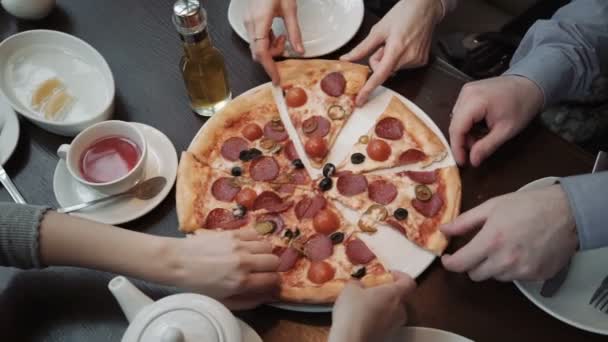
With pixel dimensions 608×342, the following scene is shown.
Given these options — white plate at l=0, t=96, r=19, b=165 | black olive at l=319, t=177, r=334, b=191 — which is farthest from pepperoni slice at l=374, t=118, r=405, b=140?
white plate at l=0, t=96, r=19, b=165

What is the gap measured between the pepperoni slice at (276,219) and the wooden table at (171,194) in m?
0.25

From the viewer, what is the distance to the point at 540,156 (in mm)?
1462

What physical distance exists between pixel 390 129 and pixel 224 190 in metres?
0.56

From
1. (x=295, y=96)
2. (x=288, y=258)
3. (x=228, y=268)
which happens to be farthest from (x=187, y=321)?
(x=295, y=96)

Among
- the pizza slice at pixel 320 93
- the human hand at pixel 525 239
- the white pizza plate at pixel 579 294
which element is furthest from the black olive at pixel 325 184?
the white pizza plate at pixel 579 294

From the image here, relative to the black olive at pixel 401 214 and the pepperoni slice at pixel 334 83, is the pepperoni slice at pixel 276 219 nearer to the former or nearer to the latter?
the black olive at pixel 401 214

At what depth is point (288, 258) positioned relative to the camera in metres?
1.36

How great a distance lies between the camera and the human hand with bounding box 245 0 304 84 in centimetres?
158

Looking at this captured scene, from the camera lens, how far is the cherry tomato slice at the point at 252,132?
5.23ft

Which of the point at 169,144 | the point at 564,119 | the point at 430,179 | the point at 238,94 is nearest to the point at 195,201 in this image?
the point at 169,144

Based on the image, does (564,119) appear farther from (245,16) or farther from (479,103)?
(245,16)

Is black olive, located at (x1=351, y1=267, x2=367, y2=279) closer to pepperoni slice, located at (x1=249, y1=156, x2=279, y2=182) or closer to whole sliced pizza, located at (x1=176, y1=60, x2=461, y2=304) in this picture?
whole sliced pizza, located at (x1=176, y1=60, x2=461, y2=304)

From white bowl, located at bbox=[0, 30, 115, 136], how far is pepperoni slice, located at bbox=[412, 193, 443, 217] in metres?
0.97

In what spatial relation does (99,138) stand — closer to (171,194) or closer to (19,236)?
(171,194)
